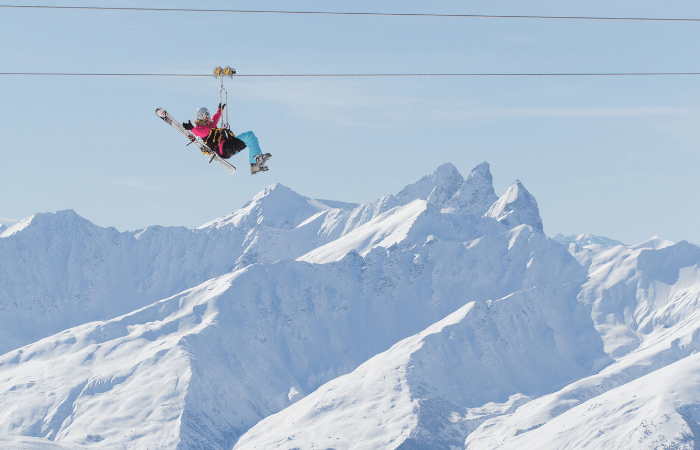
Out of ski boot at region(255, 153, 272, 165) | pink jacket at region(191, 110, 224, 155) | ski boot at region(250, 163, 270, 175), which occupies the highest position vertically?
pink jacket at region(191, 110, 224, 155)

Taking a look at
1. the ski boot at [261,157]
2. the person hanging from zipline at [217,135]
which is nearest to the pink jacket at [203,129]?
the person hanging from zipline at [217,135]

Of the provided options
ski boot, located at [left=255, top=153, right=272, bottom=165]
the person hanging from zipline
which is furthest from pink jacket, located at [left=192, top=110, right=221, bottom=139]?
ski boot, located at [left=255, top=153, right=272, bottom=165]

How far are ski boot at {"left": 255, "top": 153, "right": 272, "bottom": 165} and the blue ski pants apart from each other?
0.15 m

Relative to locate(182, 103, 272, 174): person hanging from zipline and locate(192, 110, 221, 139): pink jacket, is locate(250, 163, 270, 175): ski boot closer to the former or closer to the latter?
locate(182, 103, 272, 174): person hanging from zipline

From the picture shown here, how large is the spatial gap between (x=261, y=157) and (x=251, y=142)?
3.02 ft

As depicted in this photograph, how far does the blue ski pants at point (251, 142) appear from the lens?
149ft

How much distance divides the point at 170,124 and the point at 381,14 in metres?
10.8

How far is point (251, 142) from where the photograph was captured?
4569cm

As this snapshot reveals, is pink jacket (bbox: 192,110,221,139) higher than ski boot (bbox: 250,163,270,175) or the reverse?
higher

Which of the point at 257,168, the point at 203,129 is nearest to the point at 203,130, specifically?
the point at 203,129

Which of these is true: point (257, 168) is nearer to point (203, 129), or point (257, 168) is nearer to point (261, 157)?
point (261, 157)

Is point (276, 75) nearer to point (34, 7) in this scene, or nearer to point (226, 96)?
point (226, 96)

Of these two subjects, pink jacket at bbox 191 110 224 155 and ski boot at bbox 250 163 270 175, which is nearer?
pink jacket at bbox 191 110 224 155

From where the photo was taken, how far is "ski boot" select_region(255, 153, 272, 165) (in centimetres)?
4606
